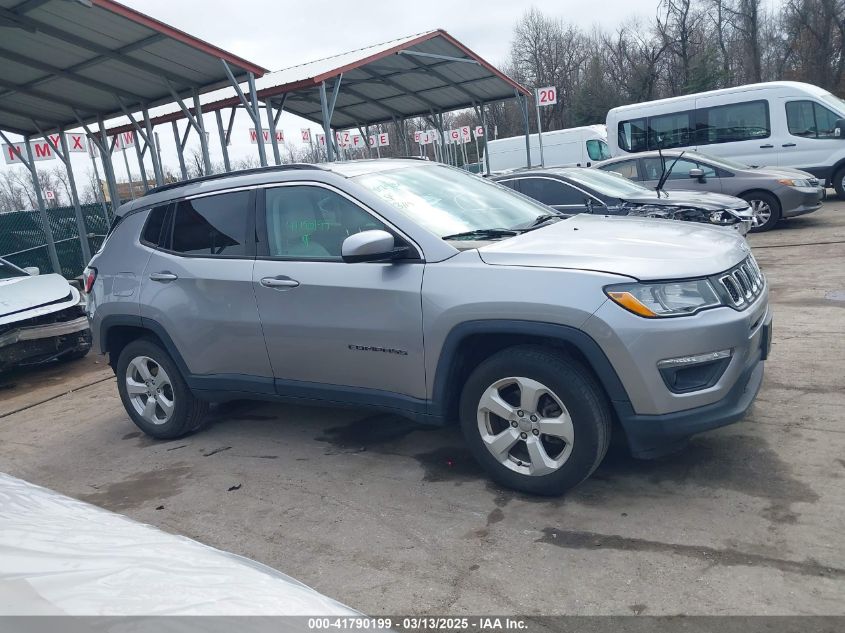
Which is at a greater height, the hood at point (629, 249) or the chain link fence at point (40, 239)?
the chain link fence at point (40, 239)

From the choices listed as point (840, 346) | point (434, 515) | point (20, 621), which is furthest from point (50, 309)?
point (840, 346)

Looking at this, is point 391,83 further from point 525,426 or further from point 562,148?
point 525,426

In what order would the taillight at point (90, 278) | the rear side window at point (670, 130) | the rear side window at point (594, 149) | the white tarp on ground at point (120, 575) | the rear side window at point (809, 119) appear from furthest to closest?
1. the rear side window at point (594, 149)
2. the rear side window at point (670, 130)
3. the rear side window at point (809, 119)
4. the taillight at point (90, 278)
5. the white tarp on ground at point (120, 575)

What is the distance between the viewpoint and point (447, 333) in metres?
3.59

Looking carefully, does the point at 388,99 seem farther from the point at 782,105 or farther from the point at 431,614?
the point at 431,614

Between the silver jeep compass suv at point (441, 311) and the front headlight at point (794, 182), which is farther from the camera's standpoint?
the front headlight at point (794, 182)

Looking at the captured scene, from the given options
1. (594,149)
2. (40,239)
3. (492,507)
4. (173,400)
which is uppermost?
(594,149)

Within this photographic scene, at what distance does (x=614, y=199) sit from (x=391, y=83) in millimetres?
7453

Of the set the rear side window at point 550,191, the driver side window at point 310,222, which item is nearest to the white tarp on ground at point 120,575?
the driver side window at point 310,222

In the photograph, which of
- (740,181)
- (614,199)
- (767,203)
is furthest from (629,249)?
(767,203)

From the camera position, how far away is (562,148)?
22.6 metres

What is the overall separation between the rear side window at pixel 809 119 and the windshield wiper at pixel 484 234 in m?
12.7

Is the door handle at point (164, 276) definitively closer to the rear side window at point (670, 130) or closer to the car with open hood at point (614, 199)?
the car with open hood at point (614, 199)

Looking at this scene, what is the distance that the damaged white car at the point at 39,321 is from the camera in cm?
750
